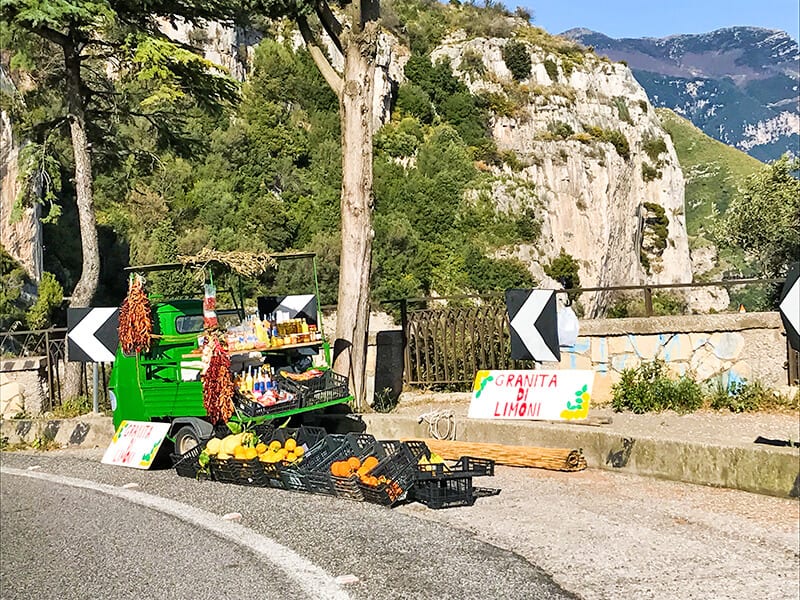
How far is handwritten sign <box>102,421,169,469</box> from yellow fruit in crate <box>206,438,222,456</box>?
94 cm

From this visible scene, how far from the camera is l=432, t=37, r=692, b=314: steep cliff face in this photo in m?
72.5

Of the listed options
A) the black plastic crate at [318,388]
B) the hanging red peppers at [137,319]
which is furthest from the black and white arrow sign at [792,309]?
the hanging red peppers at [137,319]

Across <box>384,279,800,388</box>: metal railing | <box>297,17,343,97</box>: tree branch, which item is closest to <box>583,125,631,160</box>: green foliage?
<box>297,17,343,97</box>: tree branch

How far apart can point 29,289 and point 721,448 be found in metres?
33.4

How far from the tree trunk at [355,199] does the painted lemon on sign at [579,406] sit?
4.18 meters

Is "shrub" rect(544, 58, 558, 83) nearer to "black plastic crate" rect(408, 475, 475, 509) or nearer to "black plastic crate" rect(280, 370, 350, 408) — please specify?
"black plastic crate" rect(280, 370, 350, 408)

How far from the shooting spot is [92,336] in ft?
39.4

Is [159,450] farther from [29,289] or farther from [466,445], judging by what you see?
[29,289]

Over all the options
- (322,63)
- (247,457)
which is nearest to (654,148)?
(322,63)

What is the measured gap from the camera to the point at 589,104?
77375 mm

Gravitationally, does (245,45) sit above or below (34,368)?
above

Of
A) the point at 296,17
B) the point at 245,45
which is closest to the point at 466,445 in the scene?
the point at 296,17

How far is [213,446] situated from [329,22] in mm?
7093

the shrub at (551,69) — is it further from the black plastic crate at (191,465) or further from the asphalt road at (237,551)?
the asphalt road at (237,551)
